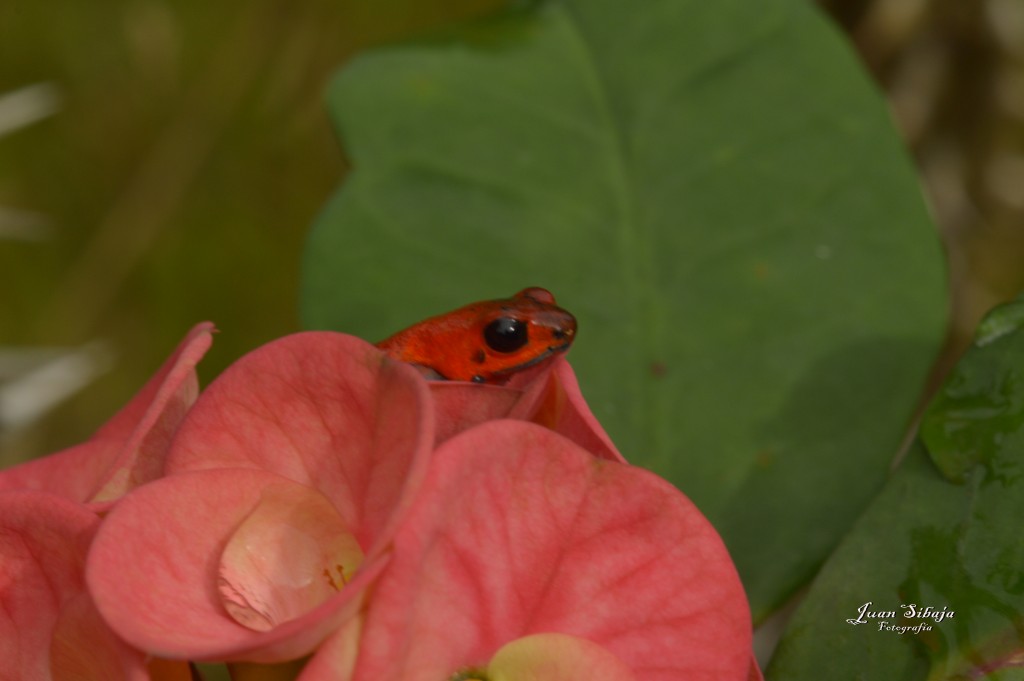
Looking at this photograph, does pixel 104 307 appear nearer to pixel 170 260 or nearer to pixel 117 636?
pixel 170 260

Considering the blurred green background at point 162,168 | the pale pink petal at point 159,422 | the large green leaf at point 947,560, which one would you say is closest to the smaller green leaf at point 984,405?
the large green leaf at point 947,560

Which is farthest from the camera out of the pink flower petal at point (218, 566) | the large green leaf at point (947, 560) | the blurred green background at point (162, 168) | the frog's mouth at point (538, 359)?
the blurred green background at point (162, 168)

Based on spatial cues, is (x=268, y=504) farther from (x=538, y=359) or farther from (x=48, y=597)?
(x=538, y=359)

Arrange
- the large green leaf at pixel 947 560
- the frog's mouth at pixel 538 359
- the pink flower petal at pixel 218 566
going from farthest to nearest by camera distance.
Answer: the frog's mouth at pixel 538 359 → the large green leaf at pixel 947 560 → the pink flower petal at pixel 218 566

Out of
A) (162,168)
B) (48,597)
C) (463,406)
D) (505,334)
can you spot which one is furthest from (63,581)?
(162,168)

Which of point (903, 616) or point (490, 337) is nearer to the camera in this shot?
point (903, 616)

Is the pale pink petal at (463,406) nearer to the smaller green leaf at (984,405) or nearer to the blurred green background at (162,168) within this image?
the smaller green leaf at (984,405)

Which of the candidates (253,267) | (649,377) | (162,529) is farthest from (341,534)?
(253,267)
